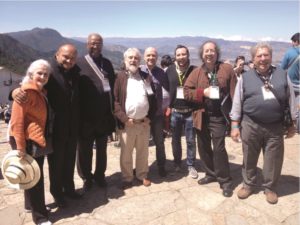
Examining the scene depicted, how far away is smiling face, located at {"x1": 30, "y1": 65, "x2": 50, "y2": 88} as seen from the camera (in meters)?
3.12

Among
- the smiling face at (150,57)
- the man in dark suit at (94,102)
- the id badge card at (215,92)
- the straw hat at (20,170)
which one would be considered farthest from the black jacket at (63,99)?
the id badge card at (215,92)

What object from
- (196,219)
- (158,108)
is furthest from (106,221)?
(158,108)

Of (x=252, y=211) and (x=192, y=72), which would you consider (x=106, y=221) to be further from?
(x=192, y=72)

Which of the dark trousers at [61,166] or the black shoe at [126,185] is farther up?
the dark trousers at [61,166]

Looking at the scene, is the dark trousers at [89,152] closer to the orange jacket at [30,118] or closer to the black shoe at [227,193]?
the orange jacket at [30,118]

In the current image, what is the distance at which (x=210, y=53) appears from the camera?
13.3ft

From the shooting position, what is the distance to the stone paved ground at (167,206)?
11.8 ft

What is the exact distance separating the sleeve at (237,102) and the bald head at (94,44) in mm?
1878

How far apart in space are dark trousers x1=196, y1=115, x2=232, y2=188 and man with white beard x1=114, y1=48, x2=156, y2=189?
2.61ft

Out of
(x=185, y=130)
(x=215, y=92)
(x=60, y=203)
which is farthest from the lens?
(x=185, y=130)

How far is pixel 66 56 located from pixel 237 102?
2177mm

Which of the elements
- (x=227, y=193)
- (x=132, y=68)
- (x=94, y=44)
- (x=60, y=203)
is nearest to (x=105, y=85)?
(x=132, y=68)

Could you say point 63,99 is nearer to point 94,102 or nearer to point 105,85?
point 94,102

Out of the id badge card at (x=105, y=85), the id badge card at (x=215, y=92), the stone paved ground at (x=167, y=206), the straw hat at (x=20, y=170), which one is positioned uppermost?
the id badge card at (x=105, y=85)
